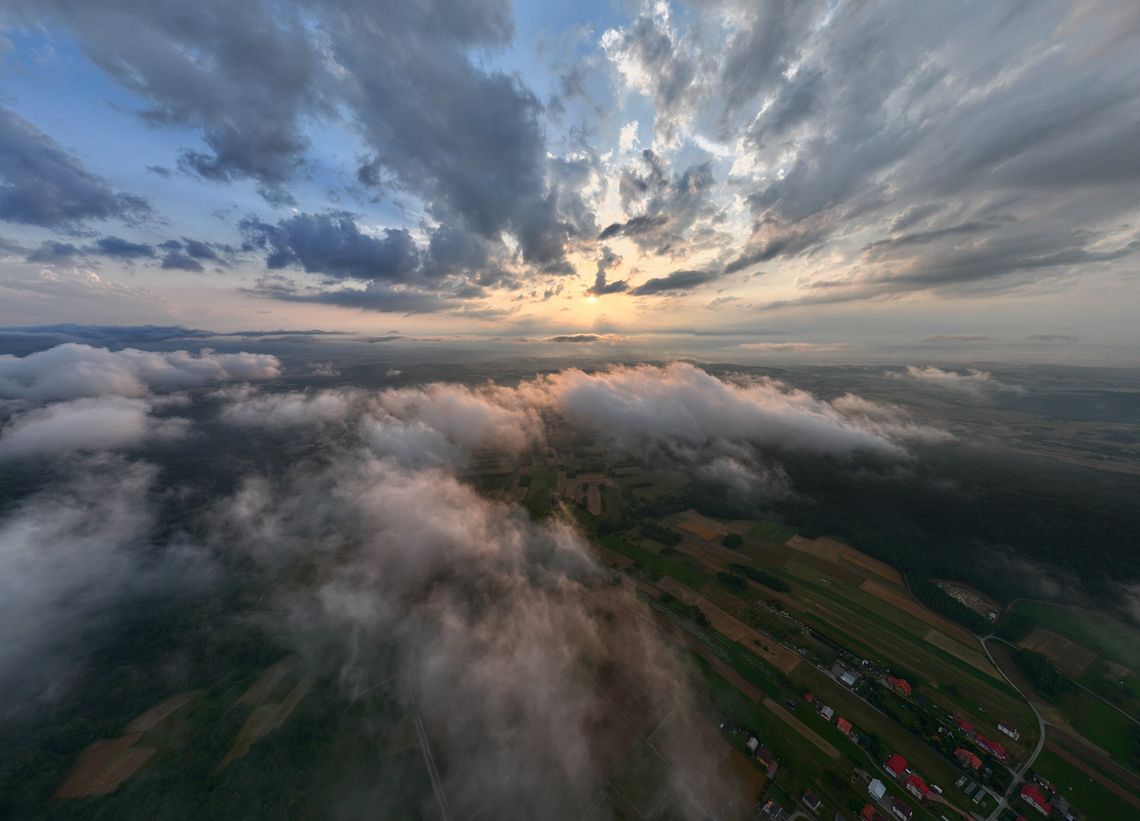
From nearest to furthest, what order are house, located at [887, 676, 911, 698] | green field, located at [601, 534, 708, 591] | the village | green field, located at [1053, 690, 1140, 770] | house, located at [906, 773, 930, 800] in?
house, located at [906, 773, 930, 800]
the village
green field, located at [1053, 690, 1140, 770]
house, located at [887, 676, 911, 698]
green field, located at [601, 534, 708, 591]

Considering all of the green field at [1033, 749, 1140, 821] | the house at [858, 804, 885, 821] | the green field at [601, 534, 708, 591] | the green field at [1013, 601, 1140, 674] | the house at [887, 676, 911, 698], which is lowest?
the green field at [1013, 601, 1140, 674]

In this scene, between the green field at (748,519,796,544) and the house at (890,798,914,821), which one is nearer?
the house at (890,798,914,821)

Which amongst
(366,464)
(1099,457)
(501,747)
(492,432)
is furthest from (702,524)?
(1099,457)

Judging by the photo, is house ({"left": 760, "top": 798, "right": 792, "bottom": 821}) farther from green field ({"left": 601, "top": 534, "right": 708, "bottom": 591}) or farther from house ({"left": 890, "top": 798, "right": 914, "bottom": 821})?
green field ({"left": 601, "top": 534, "right": 708, "bottom": 591})

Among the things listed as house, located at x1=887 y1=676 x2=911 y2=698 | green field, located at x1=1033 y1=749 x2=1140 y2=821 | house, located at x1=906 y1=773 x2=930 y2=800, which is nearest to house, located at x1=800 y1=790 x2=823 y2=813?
house, located at x1=906 y1=773 x2=930 y2=800

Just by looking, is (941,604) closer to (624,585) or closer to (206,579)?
(624,585)

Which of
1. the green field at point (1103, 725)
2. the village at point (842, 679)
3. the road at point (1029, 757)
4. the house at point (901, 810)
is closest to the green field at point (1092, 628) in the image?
the village at point (842, 679)
